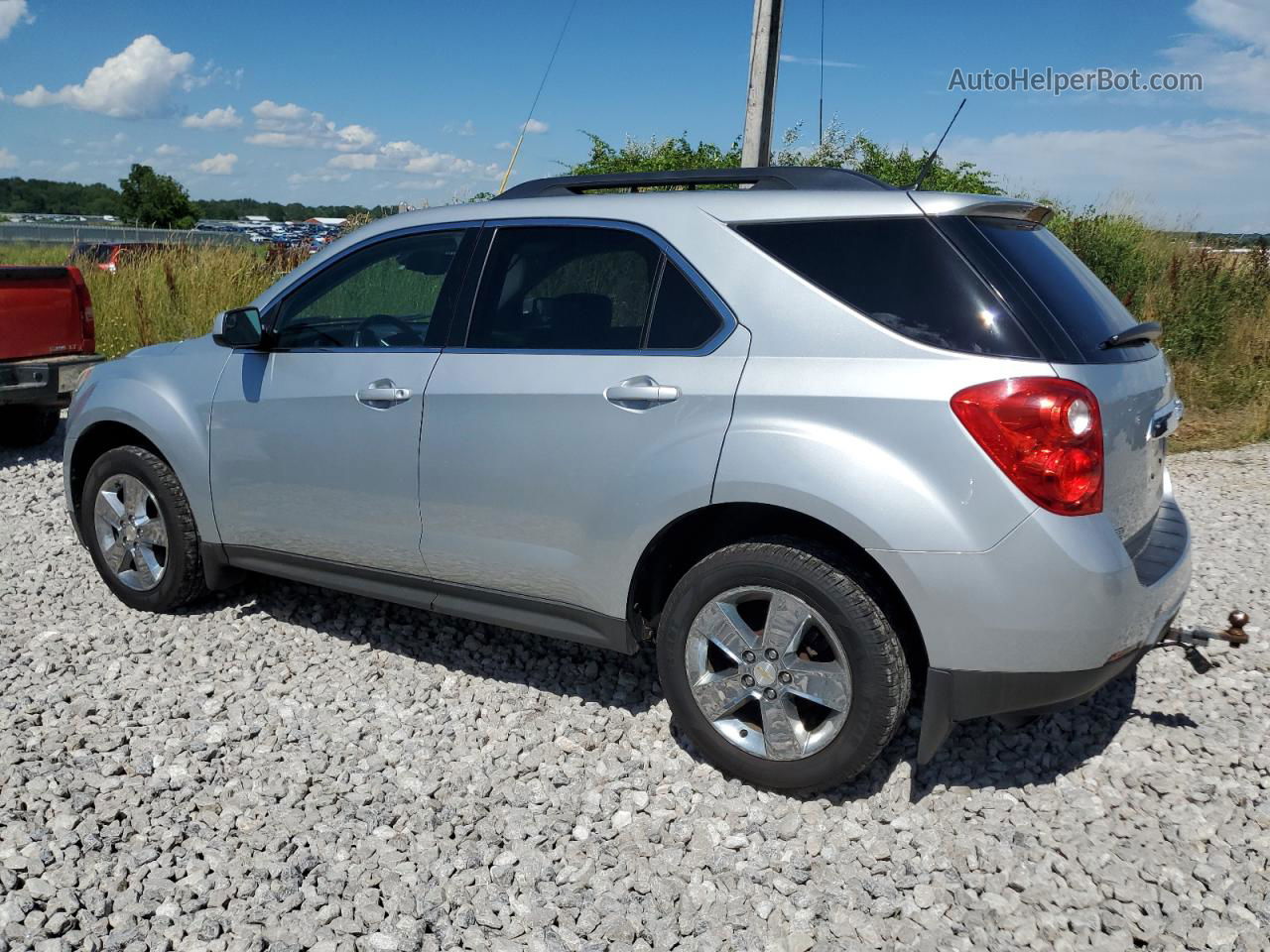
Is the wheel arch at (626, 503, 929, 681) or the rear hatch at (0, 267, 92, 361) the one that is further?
the rear hatch at (0, 267, 92, 361)

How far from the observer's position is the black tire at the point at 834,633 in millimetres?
3219

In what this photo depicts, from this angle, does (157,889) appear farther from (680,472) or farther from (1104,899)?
(1104,899)

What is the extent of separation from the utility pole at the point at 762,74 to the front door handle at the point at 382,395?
5547mm

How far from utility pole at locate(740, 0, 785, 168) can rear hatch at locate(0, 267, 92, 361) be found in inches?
214

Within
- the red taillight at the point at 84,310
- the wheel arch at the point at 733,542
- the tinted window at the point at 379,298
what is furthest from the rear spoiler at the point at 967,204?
the red taillight at the point at 84,310

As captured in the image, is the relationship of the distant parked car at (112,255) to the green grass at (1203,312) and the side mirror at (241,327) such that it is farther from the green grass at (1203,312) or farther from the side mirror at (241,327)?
the green grass at (1203,312)

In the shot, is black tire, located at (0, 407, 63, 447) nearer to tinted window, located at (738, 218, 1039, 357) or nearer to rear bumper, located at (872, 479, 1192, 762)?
tinted window, located at (738, 218, 1039, 357)

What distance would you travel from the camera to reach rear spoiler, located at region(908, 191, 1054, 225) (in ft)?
10.6

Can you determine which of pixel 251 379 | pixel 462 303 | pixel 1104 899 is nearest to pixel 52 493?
pixel 251 379

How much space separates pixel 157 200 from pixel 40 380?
6698cm

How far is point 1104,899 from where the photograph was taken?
9.86 feet

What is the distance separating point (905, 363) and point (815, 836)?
1.45 m

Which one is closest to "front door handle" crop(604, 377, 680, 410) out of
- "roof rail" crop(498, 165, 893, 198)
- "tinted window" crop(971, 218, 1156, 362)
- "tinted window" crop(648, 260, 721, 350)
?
"tinted window" crop(648, 260, 721, 350)

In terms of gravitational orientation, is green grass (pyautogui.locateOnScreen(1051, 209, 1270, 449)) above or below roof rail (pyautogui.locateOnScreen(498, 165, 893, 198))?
below
